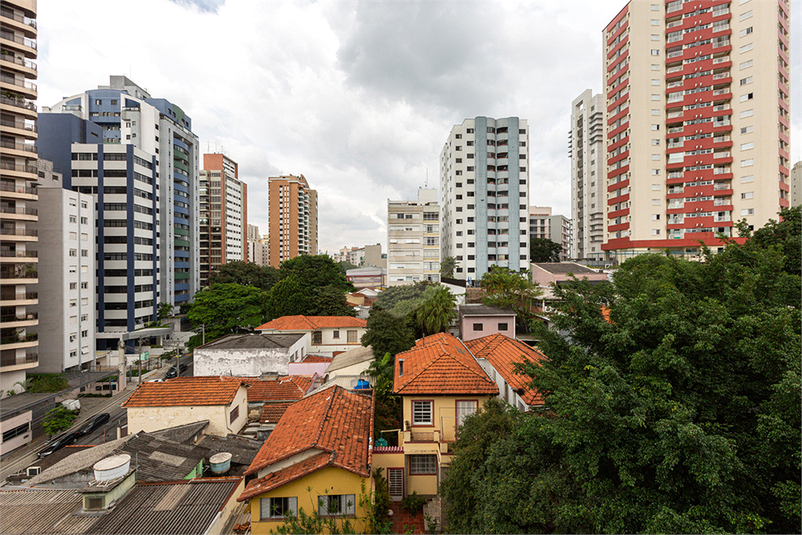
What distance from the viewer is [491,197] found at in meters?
50.2

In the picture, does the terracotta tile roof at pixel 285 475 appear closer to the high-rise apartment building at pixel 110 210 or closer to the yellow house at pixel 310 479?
the yellow house at pixel 310 479

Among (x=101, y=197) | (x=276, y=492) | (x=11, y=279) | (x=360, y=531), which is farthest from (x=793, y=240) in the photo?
(x=101, y=197)

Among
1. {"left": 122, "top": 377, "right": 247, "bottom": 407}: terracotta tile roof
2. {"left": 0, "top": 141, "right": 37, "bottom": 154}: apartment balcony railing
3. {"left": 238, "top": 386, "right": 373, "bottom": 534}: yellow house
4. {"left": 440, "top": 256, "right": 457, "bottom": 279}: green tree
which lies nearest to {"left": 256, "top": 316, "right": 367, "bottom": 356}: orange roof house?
{"left": 122, "top": 377, "right": 247, "bottom": 407}: terracotta tile roof

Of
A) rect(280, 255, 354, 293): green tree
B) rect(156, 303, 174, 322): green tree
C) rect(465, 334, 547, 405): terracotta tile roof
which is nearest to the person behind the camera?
rect(465, 334, 547, 405): terracotta tile roof

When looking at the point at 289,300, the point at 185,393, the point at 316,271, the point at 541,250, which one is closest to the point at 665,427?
the point at 185,393

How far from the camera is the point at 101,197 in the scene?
39.0 metres

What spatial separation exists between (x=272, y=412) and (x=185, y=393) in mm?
3907

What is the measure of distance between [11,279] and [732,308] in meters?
39.6

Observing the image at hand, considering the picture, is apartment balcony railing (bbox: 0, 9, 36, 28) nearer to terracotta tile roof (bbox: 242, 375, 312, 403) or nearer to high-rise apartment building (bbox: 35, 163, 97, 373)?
high-rise apartment building (bbox: 35, 163, 97, 373)

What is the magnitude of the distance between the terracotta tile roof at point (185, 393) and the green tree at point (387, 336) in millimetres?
7606

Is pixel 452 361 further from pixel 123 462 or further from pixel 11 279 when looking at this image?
pixel 11 279

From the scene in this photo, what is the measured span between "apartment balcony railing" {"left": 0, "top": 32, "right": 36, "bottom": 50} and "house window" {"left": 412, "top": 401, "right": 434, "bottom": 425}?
132 ft

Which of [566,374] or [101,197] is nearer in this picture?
[566,374]

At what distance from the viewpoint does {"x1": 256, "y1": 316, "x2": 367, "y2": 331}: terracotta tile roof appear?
29.7 m
